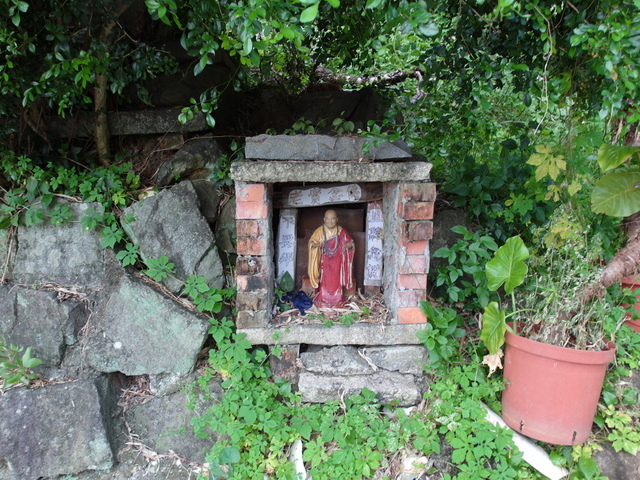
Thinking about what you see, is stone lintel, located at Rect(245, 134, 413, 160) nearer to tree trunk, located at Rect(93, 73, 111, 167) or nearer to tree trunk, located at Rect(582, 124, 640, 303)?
tree trunk, located at Rect(582, 124, 640, 303)

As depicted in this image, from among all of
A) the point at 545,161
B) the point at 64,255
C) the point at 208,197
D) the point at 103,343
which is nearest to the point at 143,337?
the point at 103,343

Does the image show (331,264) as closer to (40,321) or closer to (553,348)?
(553,348)

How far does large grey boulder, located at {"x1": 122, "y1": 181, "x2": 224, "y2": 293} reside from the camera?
10.3ft

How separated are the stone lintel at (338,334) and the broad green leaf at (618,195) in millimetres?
1255

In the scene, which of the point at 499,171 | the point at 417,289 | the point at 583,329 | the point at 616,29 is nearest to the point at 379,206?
the point at 417,289

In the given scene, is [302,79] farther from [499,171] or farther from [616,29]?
[616,29]

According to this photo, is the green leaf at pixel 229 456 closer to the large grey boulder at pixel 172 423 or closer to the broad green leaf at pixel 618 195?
the large grey boulder at pixel 172 423

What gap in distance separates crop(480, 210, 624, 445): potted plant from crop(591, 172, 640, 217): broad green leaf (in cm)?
23

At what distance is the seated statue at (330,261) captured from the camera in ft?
10.6

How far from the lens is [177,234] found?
3.16 metres

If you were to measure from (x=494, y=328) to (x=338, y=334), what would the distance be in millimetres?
959

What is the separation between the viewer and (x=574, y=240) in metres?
2.65

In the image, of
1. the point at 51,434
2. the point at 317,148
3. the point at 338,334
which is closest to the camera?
the point at 317,148

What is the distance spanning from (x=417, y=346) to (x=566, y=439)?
3.13ft
